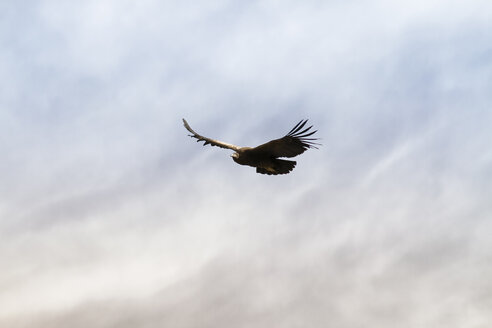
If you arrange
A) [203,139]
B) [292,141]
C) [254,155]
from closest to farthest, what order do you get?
[292,141]
[254,155]
[203,139]

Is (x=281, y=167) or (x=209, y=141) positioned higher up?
(x=209, y=141)

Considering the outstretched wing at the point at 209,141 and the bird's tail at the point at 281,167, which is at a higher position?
the outstretched wing at the point at 209,141

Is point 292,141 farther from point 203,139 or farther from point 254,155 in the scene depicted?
point 203,139

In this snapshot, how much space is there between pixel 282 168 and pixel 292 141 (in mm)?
1682

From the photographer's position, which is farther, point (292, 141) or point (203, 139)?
point (203, 139)

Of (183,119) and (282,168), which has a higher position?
(183,119)

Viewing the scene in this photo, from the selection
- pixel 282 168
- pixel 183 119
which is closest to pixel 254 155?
pixel 282 168

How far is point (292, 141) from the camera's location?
17000 mm

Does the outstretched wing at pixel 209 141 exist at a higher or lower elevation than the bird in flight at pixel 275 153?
higher

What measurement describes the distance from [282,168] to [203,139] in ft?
12.5

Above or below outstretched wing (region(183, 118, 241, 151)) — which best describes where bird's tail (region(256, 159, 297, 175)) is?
below

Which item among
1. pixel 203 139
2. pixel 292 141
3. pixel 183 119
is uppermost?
pixel 183 119

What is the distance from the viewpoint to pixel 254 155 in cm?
1827

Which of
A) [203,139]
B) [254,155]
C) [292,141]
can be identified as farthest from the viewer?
[203,139]
